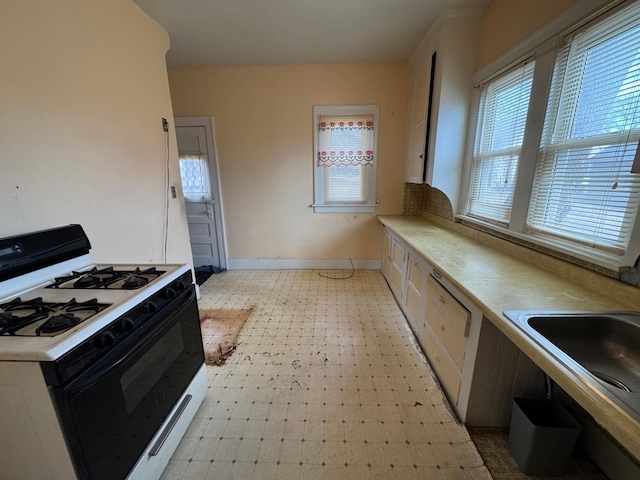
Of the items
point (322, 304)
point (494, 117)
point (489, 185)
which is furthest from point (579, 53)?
point (322, 304)

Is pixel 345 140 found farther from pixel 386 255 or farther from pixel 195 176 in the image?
pixel 195 176

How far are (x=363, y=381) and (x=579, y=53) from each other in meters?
2.30

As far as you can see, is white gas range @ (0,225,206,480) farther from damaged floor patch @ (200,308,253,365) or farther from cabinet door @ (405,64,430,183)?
cabinet door @ (405,64,430,183)

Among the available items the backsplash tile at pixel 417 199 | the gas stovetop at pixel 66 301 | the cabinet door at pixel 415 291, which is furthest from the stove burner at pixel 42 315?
the backsplash tile at pixel 417 199

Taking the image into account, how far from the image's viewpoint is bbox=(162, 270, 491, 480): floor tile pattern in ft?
4.21

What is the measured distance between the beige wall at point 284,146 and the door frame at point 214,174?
0.07 metres

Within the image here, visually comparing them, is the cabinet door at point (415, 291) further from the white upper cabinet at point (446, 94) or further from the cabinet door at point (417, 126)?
the cabinet door at point (417, 126)

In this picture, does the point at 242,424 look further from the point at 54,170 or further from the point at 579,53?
the point at 579,53

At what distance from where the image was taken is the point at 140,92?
211 cm

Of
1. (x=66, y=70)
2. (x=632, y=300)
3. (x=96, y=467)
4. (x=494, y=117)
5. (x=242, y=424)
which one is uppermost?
(x=66, y=70)

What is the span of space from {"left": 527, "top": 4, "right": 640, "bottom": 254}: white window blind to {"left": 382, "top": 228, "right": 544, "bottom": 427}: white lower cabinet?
0.68 meters

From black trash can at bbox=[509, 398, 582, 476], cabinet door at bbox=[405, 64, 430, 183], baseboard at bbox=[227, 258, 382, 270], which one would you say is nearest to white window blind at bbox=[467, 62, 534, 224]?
cabinet door at bbox=[405, 64, 430, 183]

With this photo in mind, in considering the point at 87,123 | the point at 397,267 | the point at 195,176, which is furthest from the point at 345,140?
the point at 87,123

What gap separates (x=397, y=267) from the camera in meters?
2.85
